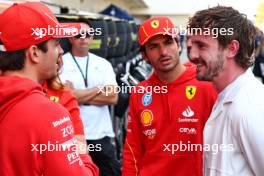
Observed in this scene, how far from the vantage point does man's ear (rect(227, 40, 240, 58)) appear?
2277 millimetres

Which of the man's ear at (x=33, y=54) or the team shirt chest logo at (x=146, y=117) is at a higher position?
the man's ear at (x=33, y=54)

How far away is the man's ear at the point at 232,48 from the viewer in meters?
2.28

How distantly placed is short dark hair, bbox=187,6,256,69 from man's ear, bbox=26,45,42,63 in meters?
0.84

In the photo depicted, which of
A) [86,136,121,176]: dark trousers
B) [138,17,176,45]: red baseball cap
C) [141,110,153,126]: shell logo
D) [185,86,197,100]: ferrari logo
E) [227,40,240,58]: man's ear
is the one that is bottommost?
[86,136,121,176]: dark trousers

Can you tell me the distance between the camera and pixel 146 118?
125 inches

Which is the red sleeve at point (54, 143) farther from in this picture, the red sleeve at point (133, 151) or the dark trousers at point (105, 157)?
the dark trousers at point (105, 157)

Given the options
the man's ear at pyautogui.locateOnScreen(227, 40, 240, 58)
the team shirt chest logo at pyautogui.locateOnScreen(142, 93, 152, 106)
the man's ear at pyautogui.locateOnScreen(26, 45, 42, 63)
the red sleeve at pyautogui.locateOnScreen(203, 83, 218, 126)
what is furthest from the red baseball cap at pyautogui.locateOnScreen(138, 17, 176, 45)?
the man's ear at pyautogui.locateOnScreen(26, 45, 42, 63)

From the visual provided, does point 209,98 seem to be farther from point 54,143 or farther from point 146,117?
point 54,143

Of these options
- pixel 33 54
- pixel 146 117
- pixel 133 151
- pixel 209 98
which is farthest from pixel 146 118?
pixel 33 54

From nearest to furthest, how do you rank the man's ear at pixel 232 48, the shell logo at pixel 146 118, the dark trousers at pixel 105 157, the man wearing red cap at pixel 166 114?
the man's ear at pixel 232 48
the man wearing red cap at pixel 166 114
the shell logo at pixel 146 118
the dark trousers at pixel 105 157

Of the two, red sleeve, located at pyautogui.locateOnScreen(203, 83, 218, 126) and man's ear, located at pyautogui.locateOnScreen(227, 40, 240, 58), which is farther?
red sleeve, located at pyautogui.locateOnScreen(203, 83, 218, 126)

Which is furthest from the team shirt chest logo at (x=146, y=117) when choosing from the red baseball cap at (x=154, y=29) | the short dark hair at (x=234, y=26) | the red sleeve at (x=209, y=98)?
the short dark hair at (x=234, y=26)

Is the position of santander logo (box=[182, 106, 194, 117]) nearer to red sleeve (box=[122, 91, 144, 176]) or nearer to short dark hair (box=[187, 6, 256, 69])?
red sleeve (box=[122, 91, 144, 176])

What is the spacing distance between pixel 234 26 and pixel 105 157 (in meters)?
2.84
